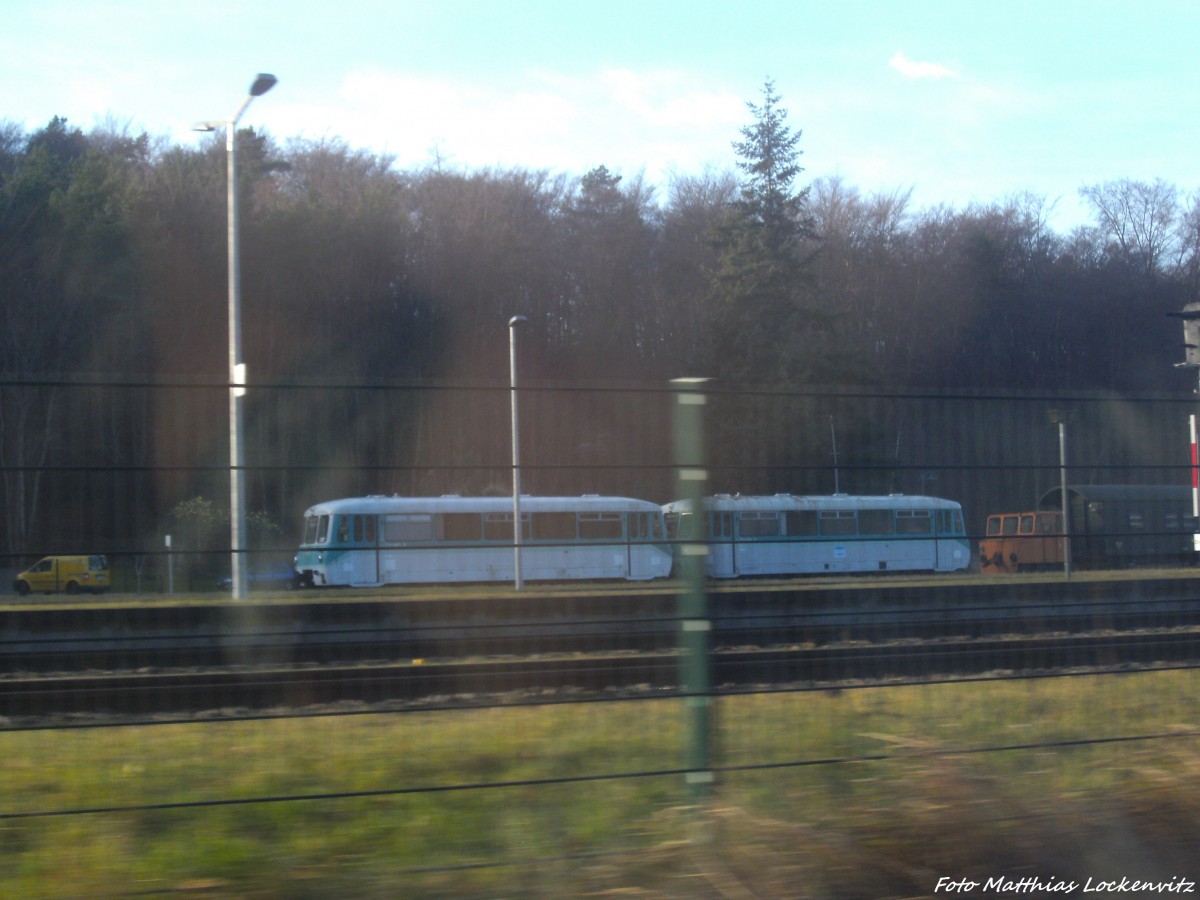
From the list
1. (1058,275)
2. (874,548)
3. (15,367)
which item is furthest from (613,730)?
(1058,275)

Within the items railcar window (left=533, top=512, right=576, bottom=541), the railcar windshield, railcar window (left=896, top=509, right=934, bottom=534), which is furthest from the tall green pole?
the railcar windshield

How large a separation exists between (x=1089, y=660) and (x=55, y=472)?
507 cm

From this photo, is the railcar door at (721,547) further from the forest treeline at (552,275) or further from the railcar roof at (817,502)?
the forest treeline at (552,275)

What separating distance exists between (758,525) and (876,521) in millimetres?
654

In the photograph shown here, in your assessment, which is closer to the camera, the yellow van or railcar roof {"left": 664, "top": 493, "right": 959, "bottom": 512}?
the yellow van

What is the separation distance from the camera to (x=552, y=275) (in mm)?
52531

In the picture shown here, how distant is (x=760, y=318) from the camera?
134ft

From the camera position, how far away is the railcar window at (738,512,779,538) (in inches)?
184

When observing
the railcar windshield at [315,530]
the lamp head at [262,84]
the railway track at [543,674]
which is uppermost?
the lamp head at [262,84]

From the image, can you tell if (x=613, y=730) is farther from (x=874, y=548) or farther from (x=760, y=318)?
(x=760, y=318)

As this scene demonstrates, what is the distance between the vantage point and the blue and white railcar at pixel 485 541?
171 inches

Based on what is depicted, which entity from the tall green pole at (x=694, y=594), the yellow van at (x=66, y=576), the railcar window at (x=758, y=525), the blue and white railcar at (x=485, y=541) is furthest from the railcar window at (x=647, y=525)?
the yellow van at (x=66, y=576)

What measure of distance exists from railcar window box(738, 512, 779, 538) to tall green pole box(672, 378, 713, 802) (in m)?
0.36

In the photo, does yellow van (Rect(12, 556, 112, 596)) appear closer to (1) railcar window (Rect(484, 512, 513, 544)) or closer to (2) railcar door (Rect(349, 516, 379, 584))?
(2) railcar door (Rect(349, 516, 379, 584))
